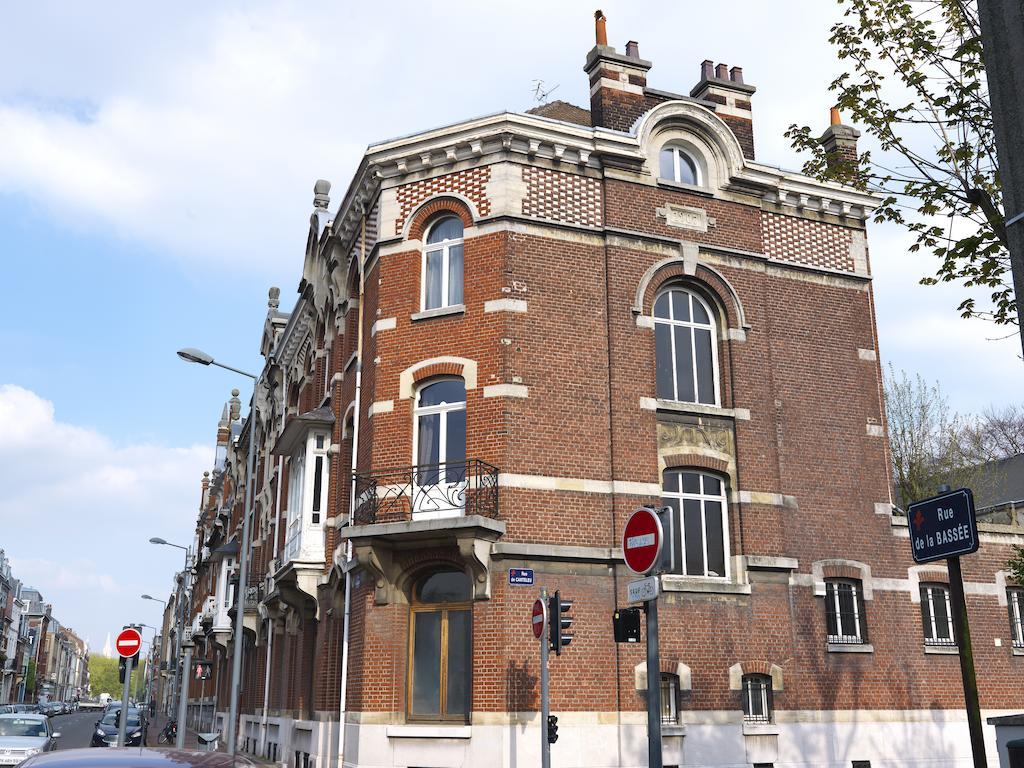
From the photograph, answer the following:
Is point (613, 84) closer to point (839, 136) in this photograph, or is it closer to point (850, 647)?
point (839, 136)

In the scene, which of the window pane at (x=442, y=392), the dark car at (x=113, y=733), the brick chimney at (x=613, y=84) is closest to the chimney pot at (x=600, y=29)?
A: the brick chimney at (x=613, y=84)

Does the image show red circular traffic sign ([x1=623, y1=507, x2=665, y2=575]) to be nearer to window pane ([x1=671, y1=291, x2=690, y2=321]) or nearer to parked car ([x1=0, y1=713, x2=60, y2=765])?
window pane ([x1=671, y1=291, x2=690, y2=321])

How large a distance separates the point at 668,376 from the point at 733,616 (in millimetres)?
4687

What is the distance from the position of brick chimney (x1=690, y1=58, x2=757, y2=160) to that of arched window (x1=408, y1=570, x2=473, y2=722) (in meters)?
11.2

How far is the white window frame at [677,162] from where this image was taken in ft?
69.2

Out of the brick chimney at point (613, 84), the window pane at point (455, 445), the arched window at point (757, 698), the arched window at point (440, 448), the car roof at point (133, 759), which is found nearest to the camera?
the car roof at point (133, 759)

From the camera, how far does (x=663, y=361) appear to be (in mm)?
20219

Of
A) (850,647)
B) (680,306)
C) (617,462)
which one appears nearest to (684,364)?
(680,306)

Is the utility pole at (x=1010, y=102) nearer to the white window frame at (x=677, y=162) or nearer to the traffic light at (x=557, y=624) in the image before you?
the traffic light at (x=557, y=624)

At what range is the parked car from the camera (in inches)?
859

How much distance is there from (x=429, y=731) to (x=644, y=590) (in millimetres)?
8645

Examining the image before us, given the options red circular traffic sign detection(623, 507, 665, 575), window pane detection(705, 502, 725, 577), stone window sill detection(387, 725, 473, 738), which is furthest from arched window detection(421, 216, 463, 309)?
red circular traffic sign detection(623, 507, 665, 575)

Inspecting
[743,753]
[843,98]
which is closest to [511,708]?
[743,753]

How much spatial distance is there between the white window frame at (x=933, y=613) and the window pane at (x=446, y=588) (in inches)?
374
